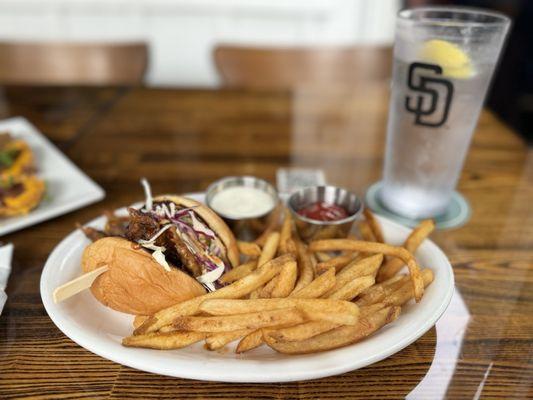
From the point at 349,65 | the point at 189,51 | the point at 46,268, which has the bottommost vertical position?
the point at 189,51

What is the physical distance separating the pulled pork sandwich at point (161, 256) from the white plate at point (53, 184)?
331 millimetres

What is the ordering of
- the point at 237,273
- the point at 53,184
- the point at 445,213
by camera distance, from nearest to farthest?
the point at 237,273
the point at 445,213
the point at 53,184

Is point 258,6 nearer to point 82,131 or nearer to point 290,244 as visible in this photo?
point 82,131

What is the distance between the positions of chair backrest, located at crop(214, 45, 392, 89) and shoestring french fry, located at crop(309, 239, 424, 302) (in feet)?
6.33

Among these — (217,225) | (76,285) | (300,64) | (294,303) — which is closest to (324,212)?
(217,225)

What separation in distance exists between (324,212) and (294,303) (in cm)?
44

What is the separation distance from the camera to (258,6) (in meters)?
4.04

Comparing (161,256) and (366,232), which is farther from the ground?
(161,256)

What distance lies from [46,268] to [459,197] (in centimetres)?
133

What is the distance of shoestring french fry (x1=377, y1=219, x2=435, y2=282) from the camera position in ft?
4.04

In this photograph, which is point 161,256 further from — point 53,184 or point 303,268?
point 53,184

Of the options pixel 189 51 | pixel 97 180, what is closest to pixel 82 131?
pixel 97 180

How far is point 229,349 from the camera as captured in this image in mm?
1051

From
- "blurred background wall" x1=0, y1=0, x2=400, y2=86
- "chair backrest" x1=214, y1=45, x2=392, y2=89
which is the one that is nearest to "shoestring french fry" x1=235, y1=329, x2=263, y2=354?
"chair backrest" x1=214, y1=45, x2=392, y2=89
